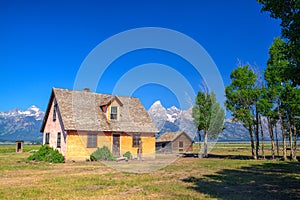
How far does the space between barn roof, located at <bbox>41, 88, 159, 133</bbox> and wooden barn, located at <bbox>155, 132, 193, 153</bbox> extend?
88.1 feet

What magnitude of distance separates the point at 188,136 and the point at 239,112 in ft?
100

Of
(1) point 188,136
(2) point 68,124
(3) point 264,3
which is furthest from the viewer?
(1) point 188,136

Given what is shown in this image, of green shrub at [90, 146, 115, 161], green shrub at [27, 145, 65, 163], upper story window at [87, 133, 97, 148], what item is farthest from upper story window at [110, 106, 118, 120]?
green shrub at [27, 145, 65, 163]

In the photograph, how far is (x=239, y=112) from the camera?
3512cm

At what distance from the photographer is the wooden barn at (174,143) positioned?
61875 mm

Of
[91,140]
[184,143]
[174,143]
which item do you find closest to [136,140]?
[91,140]

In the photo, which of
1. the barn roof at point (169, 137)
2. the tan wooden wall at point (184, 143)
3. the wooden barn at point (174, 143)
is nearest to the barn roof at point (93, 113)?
the barn roof at point (169, 137)

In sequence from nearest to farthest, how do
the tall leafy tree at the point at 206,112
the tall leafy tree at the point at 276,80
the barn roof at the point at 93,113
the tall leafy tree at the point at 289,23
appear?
the tall leafy tree at the point at 289,23 < the barn roof at the point at 93,113 < the tall leafy tree at the point at 276,80 < the tall leafy tree at the point at 206,112

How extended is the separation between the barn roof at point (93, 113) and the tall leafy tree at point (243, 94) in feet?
36.5

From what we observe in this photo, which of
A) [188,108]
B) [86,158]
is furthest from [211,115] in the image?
[86,158]

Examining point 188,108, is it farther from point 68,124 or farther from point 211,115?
point 68,124

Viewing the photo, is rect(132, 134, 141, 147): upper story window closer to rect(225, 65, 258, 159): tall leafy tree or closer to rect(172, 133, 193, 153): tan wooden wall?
rect(225, 65, 258, 159): tall leafy tree

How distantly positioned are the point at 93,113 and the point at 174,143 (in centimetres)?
3419

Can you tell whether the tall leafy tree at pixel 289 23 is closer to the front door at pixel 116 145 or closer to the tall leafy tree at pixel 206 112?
the front door at pixel 116 145
